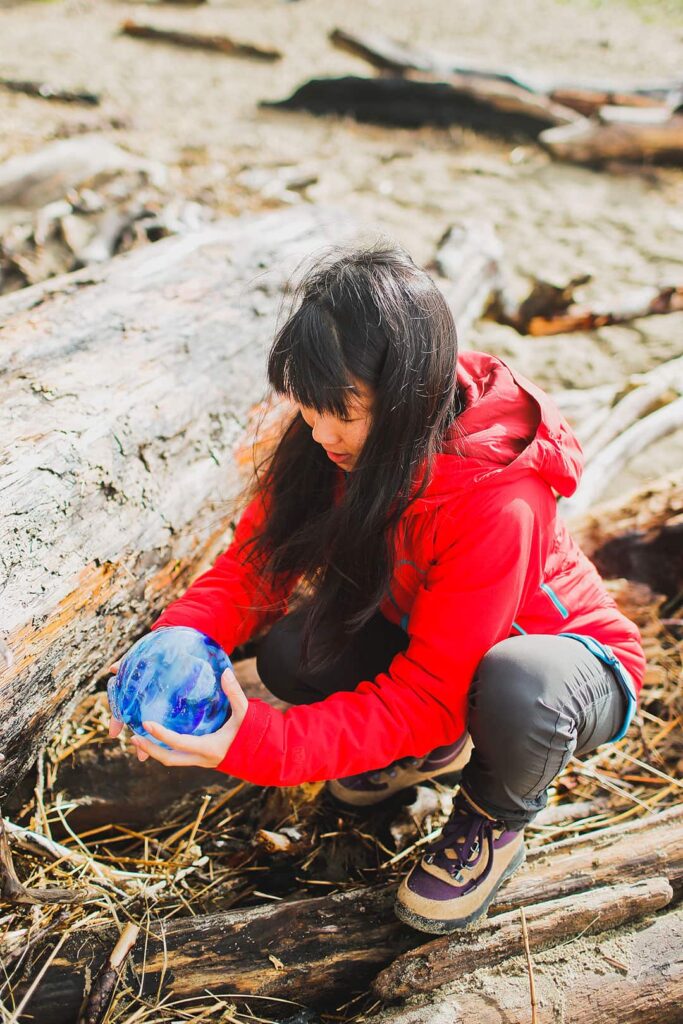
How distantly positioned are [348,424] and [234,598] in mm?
629

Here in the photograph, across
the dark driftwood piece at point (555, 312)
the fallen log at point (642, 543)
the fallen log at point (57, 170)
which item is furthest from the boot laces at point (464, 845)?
the fallen log at point (57, 170)

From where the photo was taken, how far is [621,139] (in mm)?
6605

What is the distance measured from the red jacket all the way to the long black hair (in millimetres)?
66

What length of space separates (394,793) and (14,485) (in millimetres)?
1200

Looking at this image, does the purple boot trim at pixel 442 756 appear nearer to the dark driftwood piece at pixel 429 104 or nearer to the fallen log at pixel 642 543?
the fallen log at pixel 642 543

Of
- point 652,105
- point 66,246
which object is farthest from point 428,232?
point 652,105

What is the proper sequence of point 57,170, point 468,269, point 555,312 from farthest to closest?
1. point 57,170
2. point 555,312
3. point 468,269

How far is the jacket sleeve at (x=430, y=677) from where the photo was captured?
1599 mm

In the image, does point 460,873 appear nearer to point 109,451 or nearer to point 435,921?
point 435,921

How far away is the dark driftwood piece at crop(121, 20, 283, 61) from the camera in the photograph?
9438 mm

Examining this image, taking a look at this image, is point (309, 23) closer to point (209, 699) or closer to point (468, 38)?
point (468, 38)

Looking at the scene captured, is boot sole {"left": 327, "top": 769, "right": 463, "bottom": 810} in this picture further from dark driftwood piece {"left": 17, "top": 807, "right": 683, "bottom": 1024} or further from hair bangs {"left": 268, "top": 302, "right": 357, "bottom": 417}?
hair bangs {"left": 268, "top": 302, "right": 357, "bottom": 417}

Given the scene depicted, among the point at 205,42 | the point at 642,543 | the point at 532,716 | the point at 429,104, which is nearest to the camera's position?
the point at 532,716

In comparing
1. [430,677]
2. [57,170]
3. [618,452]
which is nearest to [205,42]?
[57,170]
